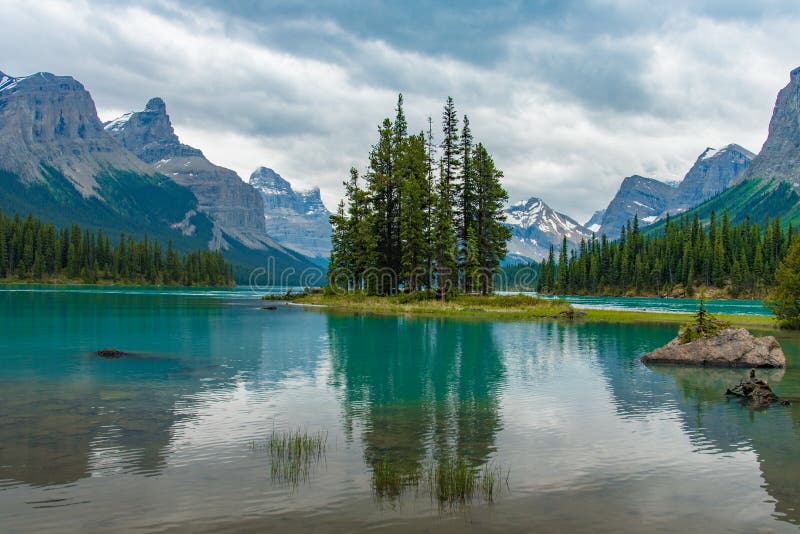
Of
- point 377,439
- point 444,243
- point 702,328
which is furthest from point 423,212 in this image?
point 377,439

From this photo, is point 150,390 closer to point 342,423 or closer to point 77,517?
point 342,423

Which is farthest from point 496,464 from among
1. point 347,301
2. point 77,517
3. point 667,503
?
point 347,301

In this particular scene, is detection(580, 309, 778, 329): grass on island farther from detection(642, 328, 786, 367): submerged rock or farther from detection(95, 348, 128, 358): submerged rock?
detection(95, 348, 128, 358): submerged rock

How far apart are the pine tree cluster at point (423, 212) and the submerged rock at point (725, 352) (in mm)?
48196

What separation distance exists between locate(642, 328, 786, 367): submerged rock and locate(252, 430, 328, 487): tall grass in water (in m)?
25.3

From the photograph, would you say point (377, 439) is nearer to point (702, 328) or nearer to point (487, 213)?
point (702, 328)

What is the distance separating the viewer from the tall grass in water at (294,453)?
46.3ft

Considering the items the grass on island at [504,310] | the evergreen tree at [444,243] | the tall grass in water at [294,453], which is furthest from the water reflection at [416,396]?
the evergreen tree at [444,243]

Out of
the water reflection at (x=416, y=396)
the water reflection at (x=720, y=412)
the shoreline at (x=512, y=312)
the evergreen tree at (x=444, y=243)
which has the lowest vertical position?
the water reflection at (x=720, y=412)

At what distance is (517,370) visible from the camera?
3222 cm

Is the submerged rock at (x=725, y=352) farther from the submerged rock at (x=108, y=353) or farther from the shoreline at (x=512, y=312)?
the submerged rock at (x=108, y=353)

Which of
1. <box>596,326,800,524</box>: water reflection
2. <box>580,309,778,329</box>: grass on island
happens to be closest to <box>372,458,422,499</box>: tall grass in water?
<box>596,326,800,524</box>: water reflection

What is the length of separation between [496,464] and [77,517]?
30.9 feet

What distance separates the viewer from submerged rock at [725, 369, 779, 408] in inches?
920
